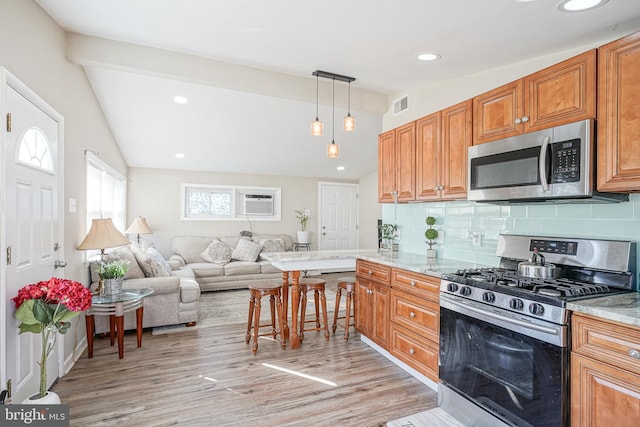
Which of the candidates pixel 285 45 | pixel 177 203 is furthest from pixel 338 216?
pixel 285 45

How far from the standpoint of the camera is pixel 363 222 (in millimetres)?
8414

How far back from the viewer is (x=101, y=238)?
310 centimetres

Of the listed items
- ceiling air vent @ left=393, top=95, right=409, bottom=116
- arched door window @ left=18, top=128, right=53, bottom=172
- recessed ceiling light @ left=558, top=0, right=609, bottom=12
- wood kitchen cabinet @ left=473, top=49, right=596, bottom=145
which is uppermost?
ceiling air vent @ left=393, top=95, right=409, bottom=116

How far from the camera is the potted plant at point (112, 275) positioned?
3191mm

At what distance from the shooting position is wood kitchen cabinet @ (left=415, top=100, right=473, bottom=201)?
2.68 m

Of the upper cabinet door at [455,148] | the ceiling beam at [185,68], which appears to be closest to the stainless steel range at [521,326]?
the upper cabinet door at [455,148]

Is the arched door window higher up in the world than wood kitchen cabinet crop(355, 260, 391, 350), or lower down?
higher up

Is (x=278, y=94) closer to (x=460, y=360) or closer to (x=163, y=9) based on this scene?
(x=163, y=9)

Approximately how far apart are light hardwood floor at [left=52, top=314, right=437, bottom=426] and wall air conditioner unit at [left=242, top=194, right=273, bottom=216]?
13.6ft

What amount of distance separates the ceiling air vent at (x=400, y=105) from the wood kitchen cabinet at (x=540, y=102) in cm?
120

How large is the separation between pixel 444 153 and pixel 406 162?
1.65ft

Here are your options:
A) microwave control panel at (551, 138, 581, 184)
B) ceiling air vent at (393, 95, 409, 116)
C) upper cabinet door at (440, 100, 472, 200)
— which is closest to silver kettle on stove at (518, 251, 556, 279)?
microwave control panel at (551, 138, 581, 184)

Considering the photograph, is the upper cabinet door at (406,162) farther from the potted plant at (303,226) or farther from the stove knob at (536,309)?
the potted plant at (303,226)

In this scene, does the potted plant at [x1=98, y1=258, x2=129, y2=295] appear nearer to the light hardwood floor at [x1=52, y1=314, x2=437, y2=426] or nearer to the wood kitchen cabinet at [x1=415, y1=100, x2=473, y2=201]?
the light hardwood floor at [x1=52, y1=314, x2=437, y2=426]
